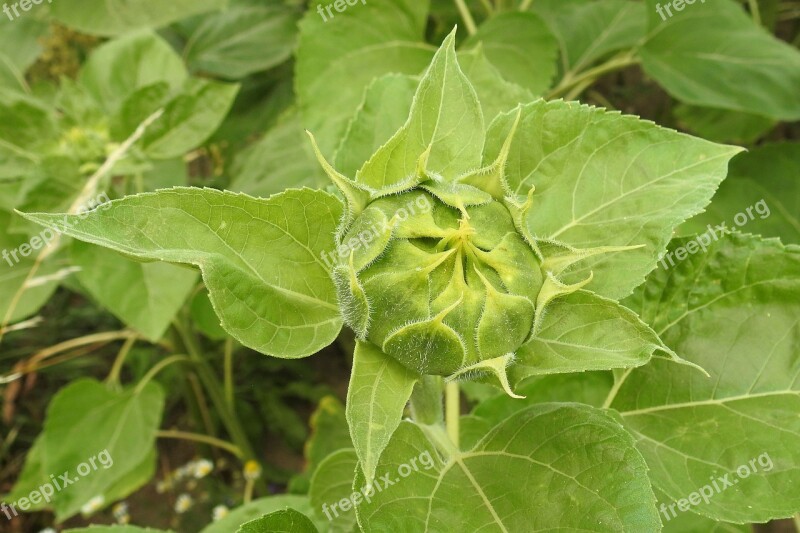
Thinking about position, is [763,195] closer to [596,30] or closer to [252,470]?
[596,30]

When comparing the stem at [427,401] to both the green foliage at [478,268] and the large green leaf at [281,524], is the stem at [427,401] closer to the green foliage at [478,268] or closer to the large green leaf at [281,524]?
the green foliage at [478,268]

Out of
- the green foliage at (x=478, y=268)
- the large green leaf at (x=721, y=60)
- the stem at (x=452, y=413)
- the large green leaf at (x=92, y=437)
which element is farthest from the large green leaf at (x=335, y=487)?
the large green leaf at (x=721, y=60)

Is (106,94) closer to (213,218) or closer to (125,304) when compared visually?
(125,304)

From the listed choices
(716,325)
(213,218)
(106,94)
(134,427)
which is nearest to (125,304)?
(134,427)

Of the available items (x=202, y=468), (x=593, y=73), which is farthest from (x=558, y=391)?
(x=202, y=468)

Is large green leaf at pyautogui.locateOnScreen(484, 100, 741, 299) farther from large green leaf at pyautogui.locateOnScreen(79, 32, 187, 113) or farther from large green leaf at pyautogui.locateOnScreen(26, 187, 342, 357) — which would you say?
large green leaf at pyautogui.locateOnScreen(79, 32, 187, 113)

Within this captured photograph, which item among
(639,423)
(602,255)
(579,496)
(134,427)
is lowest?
(134,427)

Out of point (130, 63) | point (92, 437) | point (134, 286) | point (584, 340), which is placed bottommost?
point (92, 437)
